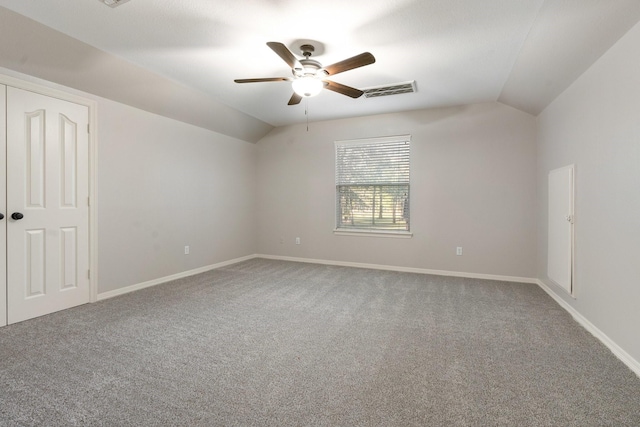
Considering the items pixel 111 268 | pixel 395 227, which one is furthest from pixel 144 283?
pixel 395 227

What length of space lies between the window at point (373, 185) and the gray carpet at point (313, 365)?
5.96 feet

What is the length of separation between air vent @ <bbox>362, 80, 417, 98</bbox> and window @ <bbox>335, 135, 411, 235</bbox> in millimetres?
1028

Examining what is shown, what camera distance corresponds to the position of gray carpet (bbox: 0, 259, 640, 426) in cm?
160

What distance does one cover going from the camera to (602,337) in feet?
7.97

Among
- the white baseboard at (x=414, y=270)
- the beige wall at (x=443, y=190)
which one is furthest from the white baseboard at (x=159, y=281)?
the beige wall at (x=443, y=190)

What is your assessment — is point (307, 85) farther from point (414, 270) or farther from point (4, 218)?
point (414, 270)

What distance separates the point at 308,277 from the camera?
14.9ft

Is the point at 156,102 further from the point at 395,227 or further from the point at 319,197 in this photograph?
the point at 395,227

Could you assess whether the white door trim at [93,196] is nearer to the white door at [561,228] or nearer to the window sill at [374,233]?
the window sill at [374,233]

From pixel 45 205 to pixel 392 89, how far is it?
159 inches

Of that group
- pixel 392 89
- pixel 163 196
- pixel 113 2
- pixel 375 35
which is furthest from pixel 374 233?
pixel 113 2

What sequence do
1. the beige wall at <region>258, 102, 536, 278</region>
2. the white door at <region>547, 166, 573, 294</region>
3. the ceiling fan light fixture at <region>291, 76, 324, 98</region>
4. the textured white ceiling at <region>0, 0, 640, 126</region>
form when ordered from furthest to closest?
the beige wall at <region>258, 102, 536, 278</region>
the white door at <region>547, 166, 573, 294</region>
the ceiling fan light fixture at <region>291, 76, 324, 98</region>
the textured white ceiling at <region>0, 0, 640, 126</region>

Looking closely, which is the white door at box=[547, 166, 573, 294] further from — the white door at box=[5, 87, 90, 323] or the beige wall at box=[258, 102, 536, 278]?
the white door at box=[5, 87, 90, 323]

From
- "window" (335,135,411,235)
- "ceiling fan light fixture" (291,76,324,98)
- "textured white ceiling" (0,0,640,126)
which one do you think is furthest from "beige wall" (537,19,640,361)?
"ceiling fan light fixture" (291,76,324,98)
